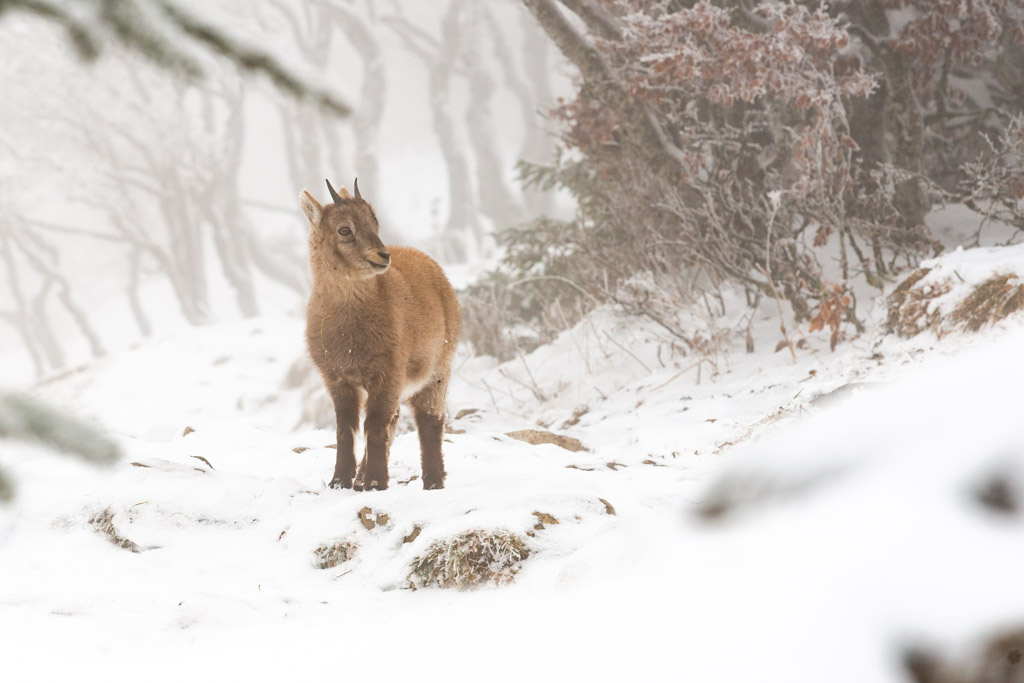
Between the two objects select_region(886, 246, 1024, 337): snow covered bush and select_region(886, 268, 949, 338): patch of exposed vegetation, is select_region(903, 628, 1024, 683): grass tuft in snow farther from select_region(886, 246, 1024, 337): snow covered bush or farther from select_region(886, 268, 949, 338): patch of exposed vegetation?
select_region(886, 268, 949, 338): patch of exposed vegetation

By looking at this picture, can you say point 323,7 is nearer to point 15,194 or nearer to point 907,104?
point 15,194

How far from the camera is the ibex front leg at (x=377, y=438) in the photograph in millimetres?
4070

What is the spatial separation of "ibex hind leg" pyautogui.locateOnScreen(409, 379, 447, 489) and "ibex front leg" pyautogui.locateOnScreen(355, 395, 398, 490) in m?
0.32

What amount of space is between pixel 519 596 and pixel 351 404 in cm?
165

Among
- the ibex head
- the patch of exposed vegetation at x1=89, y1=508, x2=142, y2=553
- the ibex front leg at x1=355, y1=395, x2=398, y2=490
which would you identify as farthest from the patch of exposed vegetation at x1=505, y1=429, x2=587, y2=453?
the patch of exposed vegetation at x1=89, y1=508, x2=142, y2=553

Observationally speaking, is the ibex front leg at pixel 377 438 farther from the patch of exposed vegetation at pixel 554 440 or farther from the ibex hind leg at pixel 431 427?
the patch of exposed vegetation at pixel 554 440

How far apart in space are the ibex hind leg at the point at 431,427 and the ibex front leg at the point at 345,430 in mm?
387

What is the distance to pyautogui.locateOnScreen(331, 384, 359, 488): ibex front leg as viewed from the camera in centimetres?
418

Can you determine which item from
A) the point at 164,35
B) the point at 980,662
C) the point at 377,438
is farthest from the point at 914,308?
the point at 164,35

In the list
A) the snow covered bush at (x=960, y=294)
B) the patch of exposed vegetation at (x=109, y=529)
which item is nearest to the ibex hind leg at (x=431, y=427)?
the patch of exposed vegetation at (x=109, y=529)

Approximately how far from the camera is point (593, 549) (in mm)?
2930

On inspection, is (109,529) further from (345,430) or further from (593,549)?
(593,549)

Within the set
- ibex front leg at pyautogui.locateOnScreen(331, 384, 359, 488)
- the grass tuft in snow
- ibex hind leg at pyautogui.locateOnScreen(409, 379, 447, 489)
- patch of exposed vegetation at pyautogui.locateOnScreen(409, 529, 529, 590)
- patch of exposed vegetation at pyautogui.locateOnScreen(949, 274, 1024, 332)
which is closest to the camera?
the grass tuft in snow

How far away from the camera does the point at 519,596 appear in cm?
288
